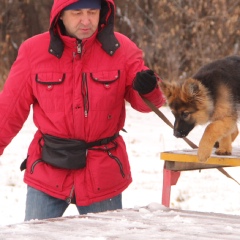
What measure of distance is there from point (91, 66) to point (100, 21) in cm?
31

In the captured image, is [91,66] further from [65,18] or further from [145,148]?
[145,148]

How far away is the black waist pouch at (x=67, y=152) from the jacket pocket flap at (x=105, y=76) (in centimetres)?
34

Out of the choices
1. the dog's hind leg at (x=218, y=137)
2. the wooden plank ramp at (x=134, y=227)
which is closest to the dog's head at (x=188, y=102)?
the dog's hind leg at (x=218, y=137)

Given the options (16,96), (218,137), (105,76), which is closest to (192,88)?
(218,137)

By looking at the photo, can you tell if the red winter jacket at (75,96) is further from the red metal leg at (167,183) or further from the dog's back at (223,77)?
the dog's back at (223,77)

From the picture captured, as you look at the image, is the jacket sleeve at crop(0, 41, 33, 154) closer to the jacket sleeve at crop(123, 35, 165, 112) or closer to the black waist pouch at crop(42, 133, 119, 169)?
the black waist pouch at crop(42, 133, 119, 169)

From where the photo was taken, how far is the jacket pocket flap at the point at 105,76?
13.2 ft

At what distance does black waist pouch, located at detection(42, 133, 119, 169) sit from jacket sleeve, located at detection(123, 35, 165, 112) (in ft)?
1.06

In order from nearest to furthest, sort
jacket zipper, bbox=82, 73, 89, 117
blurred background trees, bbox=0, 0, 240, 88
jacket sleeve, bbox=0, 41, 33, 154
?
jacket zipper, bbox=82, 73, 89, 117
jacket sleeve, bbox=0, 41, 33, 154
blurred background trees, bbox=0, 0, 240, 88

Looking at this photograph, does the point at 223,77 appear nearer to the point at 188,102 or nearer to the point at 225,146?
the point at 188,102

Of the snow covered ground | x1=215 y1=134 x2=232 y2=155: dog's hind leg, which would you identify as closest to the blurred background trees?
the snow covered ground

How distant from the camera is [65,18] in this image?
4078 millimetres

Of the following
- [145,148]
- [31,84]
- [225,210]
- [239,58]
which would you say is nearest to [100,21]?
[31,84]

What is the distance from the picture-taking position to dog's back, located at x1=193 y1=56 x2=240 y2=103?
4.74 metres
